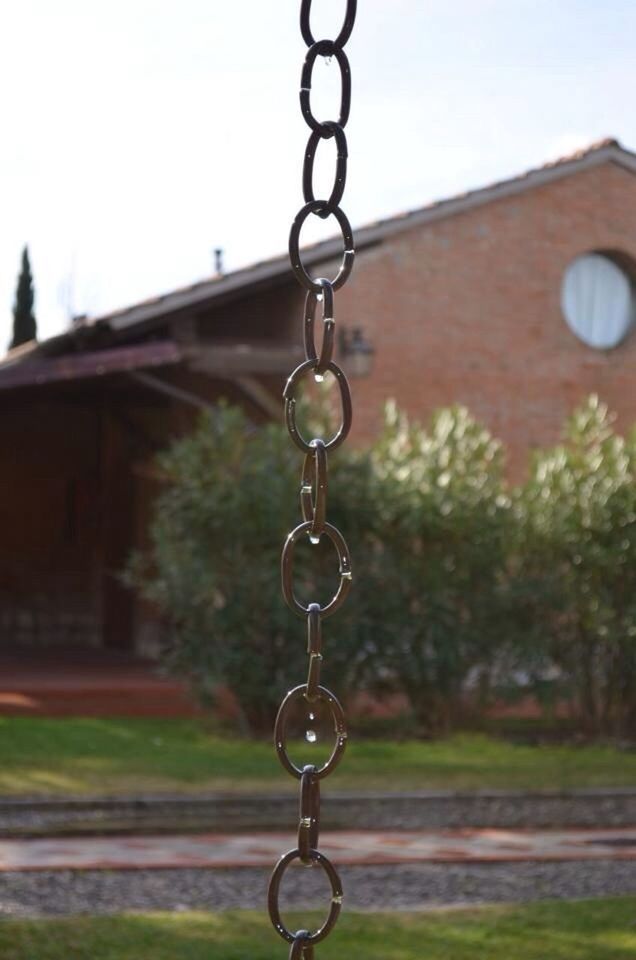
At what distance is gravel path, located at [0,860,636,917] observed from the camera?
8.34 metres

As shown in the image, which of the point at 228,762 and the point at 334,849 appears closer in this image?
the point at 334,849

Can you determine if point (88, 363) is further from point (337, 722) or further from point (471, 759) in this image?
point (337, 722)

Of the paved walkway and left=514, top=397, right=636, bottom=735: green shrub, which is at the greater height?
left=514, top=397, right=636, bottom=735: green shrub

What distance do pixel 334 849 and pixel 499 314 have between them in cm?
1231

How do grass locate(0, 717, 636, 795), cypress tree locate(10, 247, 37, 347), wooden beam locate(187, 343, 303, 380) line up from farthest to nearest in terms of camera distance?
cypress tree locate(10, 247, 37, 347)
wooden beam locate(187, 343, 303, 380)
grass locate(0, 717, 636, 795)

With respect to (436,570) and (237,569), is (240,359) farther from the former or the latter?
(436,570)

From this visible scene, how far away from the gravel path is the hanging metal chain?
566 centimetres

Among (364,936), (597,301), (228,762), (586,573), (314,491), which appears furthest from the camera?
(597,301)

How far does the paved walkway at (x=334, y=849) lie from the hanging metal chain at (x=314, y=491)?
22.7ft

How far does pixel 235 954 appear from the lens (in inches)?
275

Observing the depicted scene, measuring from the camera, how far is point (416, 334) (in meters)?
20.8

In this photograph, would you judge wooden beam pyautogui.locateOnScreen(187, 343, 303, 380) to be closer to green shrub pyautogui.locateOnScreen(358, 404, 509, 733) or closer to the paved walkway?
green shrub pyautogui.locateOnScreen(358, 404, 509, 733)

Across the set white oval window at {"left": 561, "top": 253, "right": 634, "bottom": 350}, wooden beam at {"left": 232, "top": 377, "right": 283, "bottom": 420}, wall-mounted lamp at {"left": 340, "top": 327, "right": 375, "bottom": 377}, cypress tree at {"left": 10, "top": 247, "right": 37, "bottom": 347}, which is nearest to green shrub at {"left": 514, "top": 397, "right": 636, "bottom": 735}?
wooden beam at {"left": 232, "top": 377, "right": 283, "bottom": 420}

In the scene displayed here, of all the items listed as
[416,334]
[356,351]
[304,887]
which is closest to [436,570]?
[356,351]
